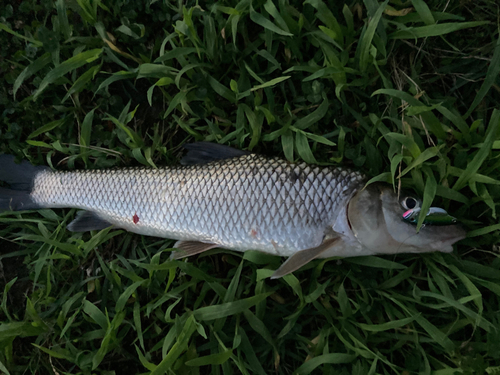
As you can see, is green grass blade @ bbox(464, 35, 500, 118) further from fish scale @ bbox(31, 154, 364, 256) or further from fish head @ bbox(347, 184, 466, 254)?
fish scale @ bbox(31, 154, 364, 256)

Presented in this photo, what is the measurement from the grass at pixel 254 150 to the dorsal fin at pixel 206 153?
0.10m

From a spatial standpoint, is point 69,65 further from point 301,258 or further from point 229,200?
point 301,258

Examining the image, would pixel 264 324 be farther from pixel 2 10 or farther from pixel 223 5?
pixel 2 10

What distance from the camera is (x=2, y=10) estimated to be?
247cm

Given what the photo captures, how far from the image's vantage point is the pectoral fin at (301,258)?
1.85 m

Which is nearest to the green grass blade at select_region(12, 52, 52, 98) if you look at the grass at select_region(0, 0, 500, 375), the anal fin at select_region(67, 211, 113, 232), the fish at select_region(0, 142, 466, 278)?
the grass at select_region(0, 0, 500, 375)

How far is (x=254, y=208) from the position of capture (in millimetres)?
1939

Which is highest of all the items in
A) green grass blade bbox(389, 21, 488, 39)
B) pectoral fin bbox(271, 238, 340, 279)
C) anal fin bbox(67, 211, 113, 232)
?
green grass blade bbox(389, 21, 488, 39)

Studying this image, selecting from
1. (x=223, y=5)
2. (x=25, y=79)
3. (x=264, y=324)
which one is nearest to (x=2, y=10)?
(x=25, y=79)

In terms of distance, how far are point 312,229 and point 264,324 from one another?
0.72m

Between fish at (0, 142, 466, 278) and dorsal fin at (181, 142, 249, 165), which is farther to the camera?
dorsal fin at (181, 142, 249, 165)

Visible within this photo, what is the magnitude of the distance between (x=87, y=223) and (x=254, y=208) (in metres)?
1.28

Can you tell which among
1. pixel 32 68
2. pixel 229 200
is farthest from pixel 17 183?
pixel 229 200

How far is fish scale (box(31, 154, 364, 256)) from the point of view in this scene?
1903 mm
